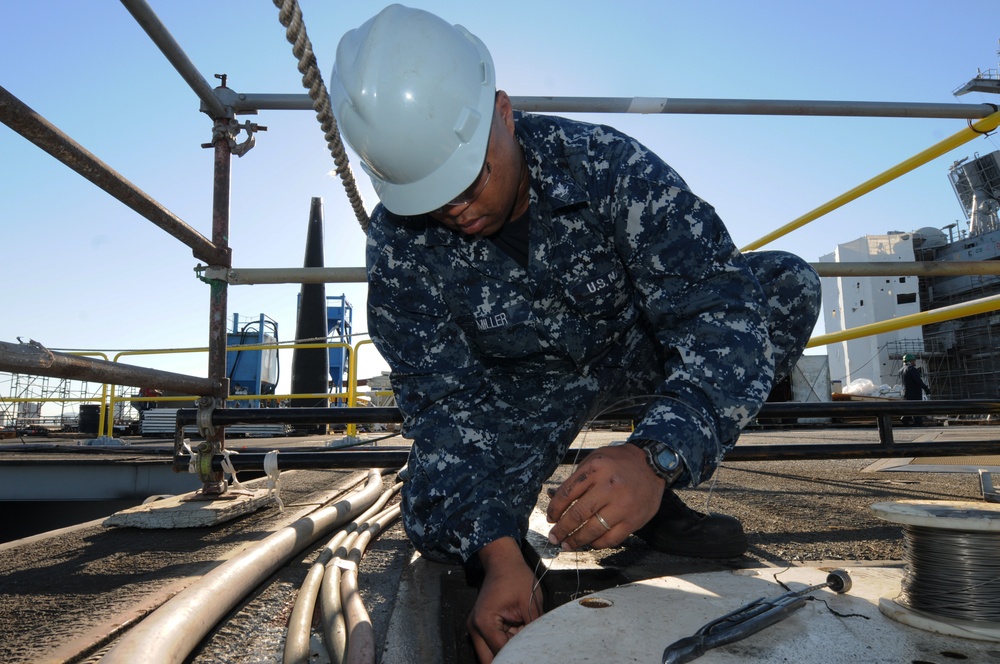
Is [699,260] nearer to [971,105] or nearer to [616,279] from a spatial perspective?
[616,279]

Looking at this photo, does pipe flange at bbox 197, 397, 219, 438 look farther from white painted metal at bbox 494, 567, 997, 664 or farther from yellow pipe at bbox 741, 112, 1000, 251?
yellow pipe at bbox 741, 112, 1000, 251

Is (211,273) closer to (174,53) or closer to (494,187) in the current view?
(174,53)

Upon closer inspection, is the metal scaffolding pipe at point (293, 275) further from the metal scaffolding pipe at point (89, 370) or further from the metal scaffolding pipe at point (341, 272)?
the metal scaffolding pipe at point (89, 370)

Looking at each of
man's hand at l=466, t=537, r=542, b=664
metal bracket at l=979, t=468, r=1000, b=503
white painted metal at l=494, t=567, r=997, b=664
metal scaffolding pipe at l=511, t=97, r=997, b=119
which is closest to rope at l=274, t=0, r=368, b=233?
metal scaffolding pipe at l=511, t=97, r=997, b=119

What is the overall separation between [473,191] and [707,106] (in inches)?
63.8

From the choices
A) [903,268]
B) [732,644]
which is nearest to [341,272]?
[732,644]

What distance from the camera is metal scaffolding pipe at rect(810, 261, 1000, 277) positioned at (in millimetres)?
2484

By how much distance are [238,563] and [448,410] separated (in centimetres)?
55

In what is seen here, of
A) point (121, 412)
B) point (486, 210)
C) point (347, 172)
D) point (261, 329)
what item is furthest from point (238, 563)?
point (261, 329)

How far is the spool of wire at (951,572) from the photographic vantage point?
2.73 ft

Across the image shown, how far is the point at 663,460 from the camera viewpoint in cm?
104

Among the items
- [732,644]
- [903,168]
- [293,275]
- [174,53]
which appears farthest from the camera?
[903,168]

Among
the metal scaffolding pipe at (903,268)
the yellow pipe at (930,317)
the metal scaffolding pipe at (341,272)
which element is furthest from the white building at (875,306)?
the metal scaffolding pipe at (341,272)

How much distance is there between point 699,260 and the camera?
1.23 m
